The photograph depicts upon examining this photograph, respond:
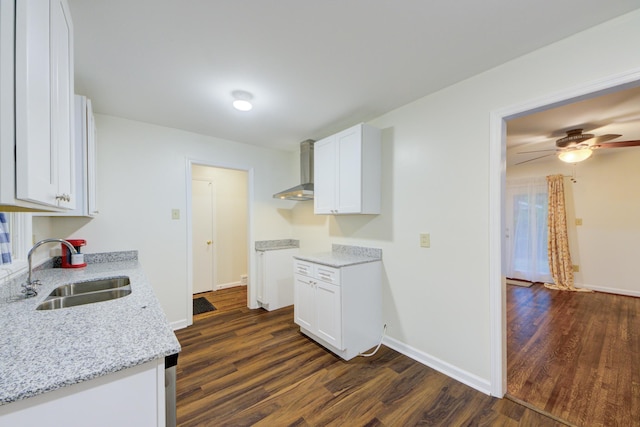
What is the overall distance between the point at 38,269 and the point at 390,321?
3110 millimetres

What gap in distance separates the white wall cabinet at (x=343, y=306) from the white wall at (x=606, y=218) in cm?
453

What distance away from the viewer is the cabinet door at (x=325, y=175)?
2.76m

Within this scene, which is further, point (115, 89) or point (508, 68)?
point (115, 89)

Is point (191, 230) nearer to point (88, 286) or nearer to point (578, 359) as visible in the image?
point (88, 286)

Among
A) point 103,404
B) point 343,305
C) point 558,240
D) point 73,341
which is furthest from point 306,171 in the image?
point 558,240

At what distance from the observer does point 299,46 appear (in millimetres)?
1609

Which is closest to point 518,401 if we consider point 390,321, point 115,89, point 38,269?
point 390,321

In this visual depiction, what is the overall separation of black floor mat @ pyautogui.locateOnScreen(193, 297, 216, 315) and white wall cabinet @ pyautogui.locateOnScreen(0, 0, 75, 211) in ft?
9.69

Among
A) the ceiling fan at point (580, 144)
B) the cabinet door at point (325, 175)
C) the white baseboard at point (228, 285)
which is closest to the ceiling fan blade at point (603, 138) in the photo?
the ceiling fan at point (580, 144)

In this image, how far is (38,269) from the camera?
79.7 inches

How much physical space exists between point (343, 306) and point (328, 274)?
32 centimetres

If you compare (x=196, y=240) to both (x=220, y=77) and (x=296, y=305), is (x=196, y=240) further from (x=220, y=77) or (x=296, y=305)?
(x=220, y=77)

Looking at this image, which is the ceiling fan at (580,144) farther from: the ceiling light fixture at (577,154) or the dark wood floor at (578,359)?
the dark wood floor at (578,359)

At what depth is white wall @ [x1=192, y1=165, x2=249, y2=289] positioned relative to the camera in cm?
464
